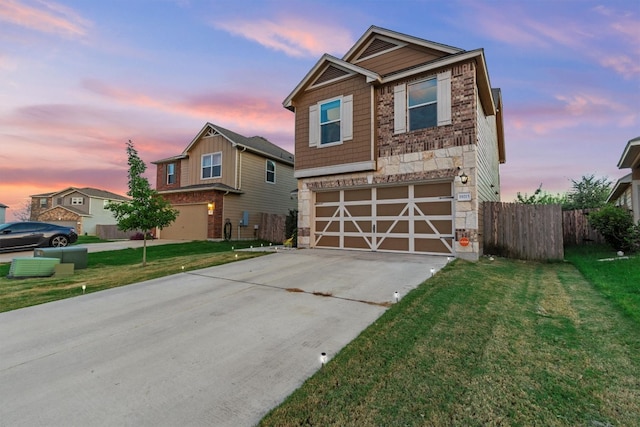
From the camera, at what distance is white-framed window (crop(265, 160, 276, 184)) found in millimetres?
18703

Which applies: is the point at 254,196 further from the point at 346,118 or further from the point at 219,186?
the point at 346,118

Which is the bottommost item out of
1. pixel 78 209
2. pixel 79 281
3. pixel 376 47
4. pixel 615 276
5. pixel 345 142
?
pixel 79 281

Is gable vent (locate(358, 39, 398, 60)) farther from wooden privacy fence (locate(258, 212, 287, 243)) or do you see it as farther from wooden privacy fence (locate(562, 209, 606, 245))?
wooden privacy fence (locate(562, 209, 606, 245))

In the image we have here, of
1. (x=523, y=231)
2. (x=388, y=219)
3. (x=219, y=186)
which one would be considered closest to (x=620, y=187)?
(x=523, y=231)

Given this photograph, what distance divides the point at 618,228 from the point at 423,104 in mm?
7105

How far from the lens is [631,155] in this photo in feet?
30.7

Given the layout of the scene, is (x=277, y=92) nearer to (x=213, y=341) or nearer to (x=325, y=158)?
(x=325, y=158)

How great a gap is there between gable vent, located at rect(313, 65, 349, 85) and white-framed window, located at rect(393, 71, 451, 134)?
2.16 metres

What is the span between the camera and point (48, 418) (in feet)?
6.60

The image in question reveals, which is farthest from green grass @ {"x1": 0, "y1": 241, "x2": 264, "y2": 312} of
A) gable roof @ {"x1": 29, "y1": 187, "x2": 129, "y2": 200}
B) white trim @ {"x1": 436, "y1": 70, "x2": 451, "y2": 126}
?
gable roof @ {"x1": 29, "y1": 187, "x2": 129, "y2": 200}

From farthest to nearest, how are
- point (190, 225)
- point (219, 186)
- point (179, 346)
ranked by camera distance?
1. point (190, 225)
2. point (219, 186)
3. point (179, 346)

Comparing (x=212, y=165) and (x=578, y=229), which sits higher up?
(x=212, y=165)

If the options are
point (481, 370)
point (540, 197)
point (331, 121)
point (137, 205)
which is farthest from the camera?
point (540, 197)

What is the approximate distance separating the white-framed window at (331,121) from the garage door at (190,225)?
8972mm
